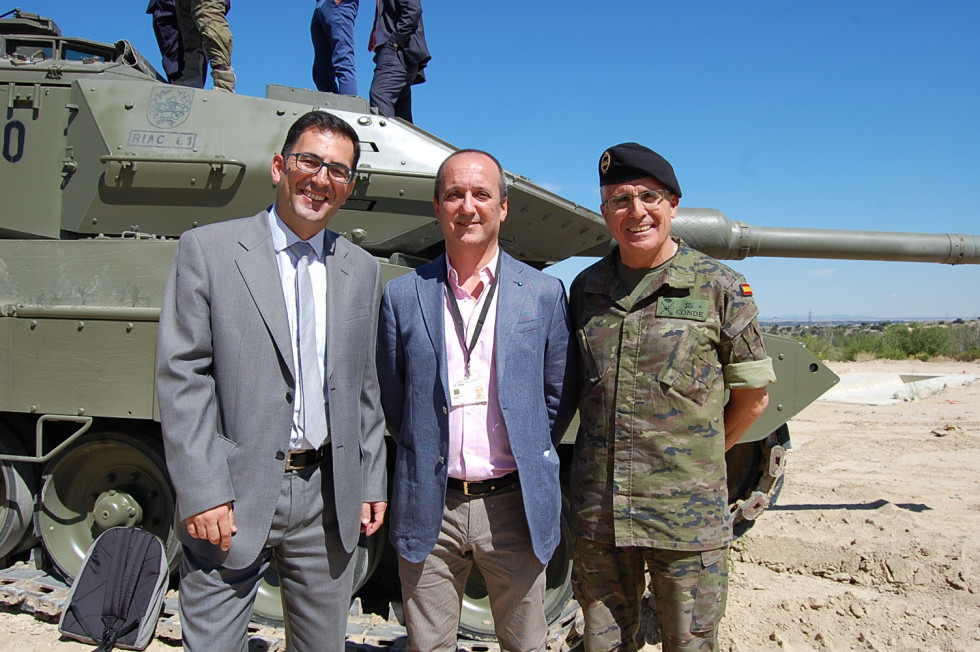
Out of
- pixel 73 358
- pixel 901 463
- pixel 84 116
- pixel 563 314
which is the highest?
pixel 84 116

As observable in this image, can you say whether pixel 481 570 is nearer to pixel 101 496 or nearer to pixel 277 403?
pixel 277 403

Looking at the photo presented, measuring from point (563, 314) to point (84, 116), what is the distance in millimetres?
3643

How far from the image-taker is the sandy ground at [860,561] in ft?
13.4

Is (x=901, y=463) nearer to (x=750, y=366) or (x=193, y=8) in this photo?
(x=750, y=366)

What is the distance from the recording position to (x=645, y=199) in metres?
2.43

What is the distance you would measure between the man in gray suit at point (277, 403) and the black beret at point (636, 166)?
0.86 m

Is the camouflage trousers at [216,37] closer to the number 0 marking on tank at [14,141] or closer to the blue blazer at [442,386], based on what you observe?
the number 0 marking on tank at [14,141]

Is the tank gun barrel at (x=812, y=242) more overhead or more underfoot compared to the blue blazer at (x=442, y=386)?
more overhead

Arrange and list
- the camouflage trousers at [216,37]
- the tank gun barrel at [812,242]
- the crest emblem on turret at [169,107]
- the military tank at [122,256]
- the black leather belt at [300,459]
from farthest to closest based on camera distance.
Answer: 1. the tank gun barrel at [812,242]
2. the camouflage trousers at [216,37]
3. the crest emblem on turret at [169,107]
4. the military tank at [122,256]
5. the black leather belt at [300,459]

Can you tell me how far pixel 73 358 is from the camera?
4066 mm

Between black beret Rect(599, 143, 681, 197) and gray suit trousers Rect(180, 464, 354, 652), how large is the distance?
134 cm

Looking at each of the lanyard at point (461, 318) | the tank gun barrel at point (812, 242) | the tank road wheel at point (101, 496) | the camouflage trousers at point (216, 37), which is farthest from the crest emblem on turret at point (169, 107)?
the tank gun barrel at point (812, 242)

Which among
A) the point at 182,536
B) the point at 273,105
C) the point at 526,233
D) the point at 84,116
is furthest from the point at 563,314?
the point at 84,116

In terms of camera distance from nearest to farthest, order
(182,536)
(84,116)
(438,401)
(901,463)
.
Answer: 1. (182,536)
2. (438,401)
3. (84,116)
4. (901,463)
